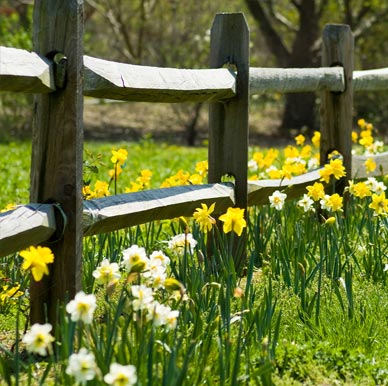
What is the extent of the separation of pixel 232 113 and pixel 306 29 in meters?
9.74

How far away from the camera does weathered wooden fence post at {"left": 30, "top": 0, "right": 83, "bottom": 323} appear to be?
298 centimetres

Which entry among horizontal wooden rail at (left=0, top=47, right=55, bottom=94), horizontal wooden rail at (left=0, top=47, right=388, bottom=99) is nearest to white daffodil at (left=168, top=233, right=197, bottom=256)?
horizontal wooden rail at (left=0, top=47, right=388, bottom=99)

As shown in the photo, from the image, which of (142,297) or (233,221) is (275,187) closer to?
(233,221)

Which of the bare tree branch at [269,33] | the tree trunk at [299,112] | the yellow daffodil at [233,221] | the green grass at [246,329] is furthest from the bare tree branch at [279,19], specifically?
the yellow daffodil at [233,221]

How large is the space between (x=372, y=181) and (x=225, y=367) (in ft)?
7.08

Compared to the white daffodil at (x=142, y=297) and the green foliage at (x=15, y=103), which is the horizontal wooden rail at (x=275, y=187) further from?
the green foliage at (x=15, y=103)

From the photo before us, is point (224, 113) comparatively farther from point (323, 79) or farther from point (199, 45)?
point (199, 45)

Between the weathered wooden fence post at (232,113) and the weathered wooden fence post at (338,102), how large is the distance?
4.46 ft

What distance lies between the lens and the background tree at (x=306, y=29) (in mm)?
13656

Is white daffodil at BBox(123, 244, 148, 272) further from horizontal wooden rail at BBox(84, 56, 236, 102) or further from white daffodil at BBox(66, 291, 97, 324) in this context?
horizontal wooden rail at BBox(84, 56, 236, 102)

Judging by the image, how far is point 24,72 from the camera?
274cm

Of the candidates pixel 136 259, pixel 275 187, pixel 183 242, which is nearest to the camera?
pixel 136 259

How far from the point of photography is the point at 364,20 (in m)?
14.9

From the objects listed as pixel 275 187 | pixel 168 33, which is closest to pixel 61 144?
pixel 275 187
